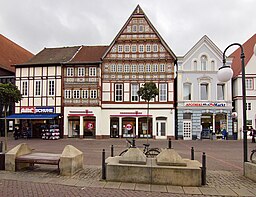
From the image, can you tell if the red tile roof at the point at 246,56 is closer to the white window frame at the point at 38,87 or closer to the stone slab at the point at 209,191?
the white window frame at the point at 38,87

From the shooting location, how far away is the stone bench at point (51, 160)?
8091 millimetres

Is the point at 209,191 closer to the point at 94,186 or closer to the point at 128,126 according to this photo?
the point at 94,186

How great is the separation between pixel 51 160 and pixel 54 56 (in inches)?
1001

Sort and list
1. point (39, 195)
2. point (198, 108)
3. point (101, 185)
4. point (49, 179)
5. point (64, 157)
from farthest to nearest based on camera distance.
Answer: point (198, 108) → point (64, 157) → point (49, 179) → point (101, 185) → point (39, 195)

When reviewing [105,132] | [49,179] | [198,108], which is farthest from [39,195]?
[198,108]

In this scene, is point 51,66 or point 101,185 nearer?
point 101,185

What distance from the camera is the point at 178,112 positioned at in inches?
1121

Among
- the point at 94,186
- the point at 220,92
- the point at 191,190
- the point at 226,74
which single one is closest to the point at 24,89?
the point at 220,92

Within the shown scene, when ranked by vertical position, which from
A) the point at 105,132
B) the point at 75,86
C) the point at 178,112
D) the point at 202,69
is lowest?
the point at 105,132

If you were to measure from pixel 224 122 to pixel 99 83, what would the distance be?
15792 mm

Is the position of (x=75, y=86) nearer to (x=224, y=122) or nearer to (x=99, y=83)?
(x=99, y=83)

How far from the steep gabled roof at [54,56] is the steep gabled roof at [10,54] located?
23.1 feet

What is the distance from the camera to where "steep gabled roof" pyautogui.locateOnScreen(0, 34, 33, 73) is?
121 ft

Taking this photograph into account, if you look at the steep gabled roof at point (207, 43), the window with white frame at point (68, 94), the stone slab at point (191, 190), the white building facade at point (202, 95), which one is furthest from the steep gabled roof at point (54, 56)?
the stone slab at point (191, 190)
